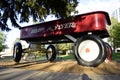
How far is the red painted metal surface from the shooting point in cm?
1053

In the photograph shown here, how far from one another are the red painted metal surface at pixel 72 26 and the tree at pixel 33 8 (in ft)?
1.92

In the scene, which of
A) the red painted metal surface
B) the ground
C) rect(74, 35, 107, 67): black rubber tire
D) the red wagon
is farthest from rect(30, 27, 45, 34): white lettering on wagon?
rect(74, 35, 107, 67): black rubber tire

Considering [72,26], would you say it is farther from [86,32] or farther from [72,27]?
[86,32]

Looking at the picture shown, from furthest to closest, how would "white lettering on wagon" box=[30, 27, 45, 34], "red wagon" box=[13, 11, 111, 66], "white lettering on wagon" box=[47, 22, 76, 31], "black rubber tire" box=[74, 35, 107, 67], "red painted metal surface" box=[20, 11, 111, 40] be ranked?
1. "white lettering on wagon" box=[30, 27, 45, 34]
2. "white lettering on wagon" box=[47, 22, 76, 31]
3. "red painted metal surface" box=[20, 11, 111, 40]
4. "red wagon" box=[13, 11, 111, 66]
5. "black rubber tire" box=[74, 35, 107, 67]

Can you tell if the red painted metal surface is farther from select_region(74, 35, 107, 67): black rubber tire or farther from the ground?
the ground

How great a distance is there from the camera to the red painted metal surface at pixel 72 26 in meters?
10.5

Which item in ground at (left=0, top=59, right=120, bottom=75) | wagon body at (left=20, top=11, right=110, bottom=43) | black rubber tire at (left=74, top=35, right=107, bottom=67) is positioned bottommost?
ground at (left=0, top=59, right=120, bottom=75)

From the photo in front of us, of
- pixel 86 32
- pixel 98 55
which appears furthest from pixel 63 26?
pixel 98 55

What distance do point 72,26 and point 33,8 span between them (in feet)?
7.25

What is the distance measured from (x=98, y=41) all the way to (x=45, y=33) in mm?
4135

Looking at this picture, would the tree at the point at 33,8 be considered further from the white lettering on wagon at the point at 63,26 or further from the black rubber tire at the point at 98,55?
the black rubber tire at the point at 98,55

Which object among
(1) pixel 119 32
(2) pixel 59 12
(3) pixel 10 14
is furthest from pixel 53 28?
(1) pixel 119 32

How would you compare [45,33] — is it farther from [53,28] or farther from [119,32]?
[119,32]

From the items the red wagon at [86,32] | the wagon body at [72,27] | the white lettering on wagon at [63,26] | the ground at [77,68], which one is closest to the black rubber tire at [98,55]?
the red wagon at [86,32]
